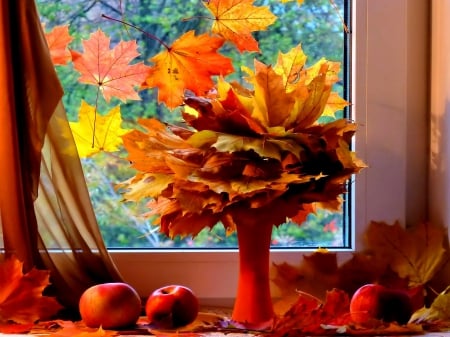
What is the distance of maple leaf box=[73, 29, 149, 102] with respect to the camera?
1.09 m

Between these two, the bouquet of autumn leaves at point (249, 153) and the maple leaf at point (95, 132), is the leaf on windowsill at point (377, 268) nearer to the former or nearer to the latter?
the bouquet of autumn leaves at point (249, 153)

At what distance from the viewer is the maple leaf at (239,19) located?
1034 millimetres

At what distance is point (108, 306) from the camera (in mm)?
943

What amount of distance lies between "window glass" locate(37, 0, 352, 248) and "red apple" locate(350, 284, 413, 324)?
211 millimetres

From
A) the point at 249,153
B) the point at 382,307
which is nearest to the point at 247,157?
the point at 249,153

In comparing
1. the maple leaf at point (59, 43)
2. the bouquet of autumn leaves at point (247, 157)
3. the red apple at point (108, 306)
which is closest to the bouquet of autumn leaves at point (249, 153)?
the bouquet of autumn leaves at point (247, 157)

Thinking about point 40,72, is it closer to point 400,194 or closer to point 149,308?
point 149,308

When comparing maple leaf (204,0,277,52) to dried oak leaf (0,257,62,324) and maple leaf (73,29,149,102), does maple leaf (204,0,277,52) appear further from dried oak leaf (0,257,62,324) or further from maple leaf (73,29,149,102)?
dried oak leaf (0,257,62,324)

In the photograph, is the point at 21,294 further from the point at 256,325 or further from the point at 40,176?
the point at 256,325

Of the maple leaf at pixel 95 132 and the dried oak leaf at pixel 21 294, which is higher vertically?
the maple leaf at pixel 95 132

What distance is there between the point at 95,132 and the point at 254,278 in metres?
0.36

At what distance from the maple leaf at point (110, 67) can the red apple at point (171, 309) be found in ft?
1.06

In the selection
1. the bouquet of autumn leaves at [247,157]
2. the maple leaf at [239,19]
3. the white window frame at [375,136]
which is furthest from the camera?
the white window frame at [375,136]

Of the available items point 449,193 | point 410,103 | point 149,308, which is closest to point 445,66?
point 410,103
